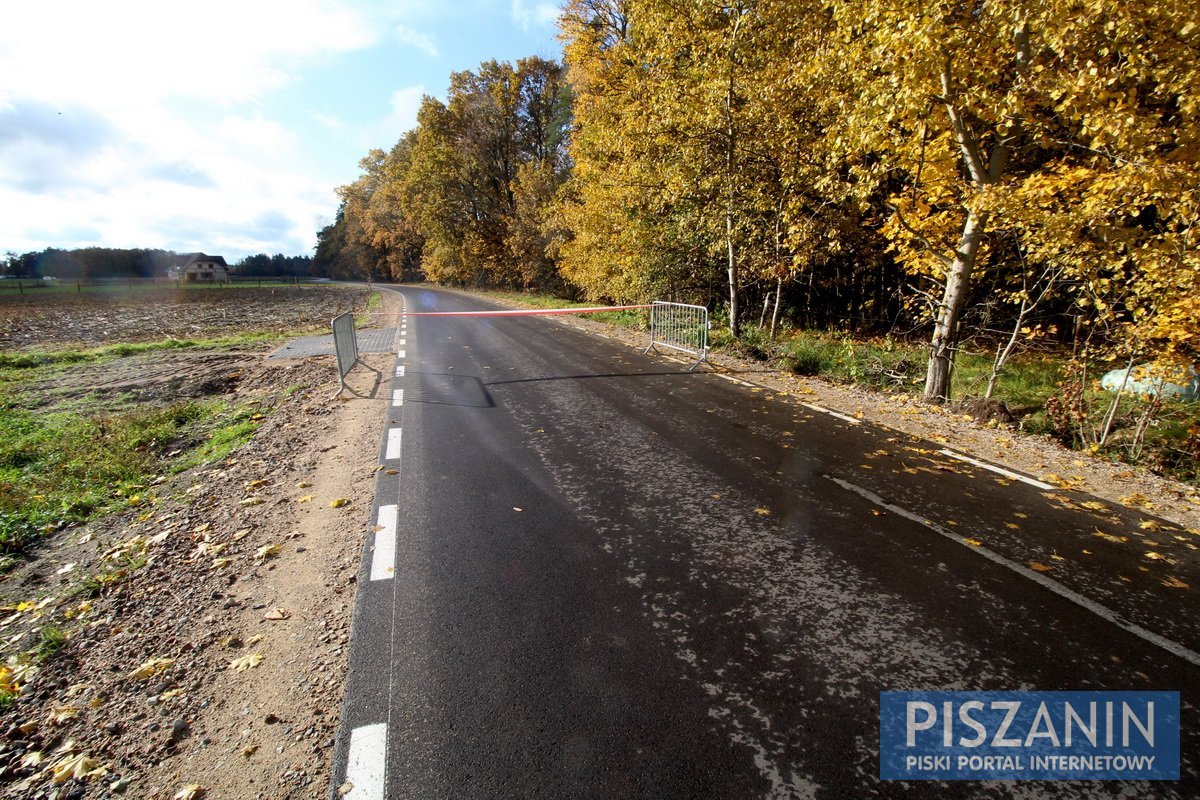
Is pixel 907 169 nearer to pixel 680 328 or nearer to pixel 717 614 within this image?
pixel 680 328

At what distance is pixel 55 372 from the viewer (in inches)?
464

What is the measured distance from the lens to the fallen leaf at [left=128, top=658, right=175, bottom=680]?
2.92m

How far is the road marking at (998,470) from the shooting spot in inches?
208

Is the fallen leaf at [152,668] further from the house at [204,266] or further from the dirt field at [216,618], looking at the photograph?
the house at [204,266]

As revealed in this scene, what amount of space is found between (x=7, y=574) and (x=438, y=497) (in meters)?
3.35

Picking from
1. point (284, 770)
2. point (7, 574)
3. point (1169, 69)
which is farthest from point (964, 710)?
point (1169, 69)

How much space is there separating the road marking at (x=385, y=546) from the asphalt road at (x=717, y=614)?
23 millimetres

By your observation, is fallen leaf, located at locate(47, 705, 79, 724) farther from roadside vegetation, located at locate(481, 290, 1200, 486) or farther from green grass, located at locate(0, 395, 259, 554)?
roadside vegetation, located at locate(481, 290, 1200, 486)

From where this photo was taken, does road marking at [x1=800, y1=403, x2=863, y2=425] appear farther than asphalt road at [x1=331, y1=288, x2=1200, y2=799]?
Yes

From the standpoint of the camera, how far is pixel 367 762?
7.64 ft

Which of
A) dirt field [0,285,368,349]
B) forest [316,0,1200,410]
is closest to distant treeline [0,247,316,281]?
dirt field [0,285,368,349]

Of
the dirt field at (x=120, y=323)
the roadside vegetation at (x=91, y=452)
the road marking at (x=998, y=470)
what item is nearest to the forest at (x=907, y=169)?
the road marking at (x=998, y=470)

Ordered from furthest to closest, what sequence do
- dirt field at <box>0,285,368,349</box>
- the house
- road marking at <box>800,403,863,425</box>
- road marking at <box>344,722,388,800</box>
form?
the house < dirt field at <box>0,285,368,349</box> < road marking at <box>800,403,863,425</box> < road marking at <box>344,722,388,800</box>

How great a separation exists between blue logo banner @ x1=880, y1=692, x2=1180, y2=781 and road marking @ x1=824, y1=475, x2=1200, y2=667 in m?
0.49
